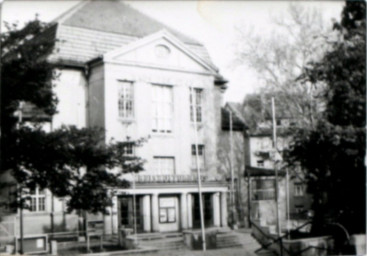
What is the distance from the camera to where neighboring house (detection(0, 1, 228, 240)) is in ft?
11.1

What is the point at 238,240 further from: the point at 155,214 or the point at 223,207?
the point at 155,214

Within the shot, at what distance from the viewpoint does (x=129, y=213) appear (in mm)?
3395

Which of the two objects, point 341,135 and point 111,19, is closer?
point 111,19

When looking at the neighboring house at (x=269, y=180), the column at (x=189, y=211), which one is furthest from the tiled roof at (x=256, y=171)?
the column at (x=189, y=211)

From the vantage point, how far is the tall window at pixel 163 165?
3561 millimetres

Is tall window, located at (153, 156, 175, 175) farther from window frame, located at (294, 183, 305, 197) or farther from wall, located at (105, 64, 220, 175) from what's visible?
window frame, located at (294, 183, 305, 197)

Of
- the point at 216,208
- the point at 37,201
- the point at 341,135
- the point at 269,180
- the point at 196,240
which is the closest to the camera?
the point at 37,201

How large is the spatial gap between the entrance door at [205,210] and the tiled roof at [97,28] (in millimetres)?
1205

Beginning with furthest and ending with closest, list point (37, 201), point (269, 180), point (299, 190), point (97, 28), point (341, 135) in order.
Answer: point (341, 135) → point (299, 190) → point (269, 180) → point (97, 28) → point (37, 201)

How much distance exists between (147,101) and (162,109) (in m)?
0.12

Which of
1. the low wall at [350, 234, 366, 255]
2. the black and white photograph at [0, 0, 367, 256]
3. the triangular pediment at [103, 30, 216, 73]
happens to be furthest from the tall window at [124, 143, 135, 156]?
the low wall at [350, 234, 366, 255]

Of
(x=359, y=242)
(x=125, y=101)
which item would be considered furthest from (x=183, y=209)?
(x=359, y=242)

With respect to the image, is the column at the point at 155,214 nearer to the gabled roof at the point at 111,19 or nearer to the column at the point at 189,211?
the column at the point at 189,211

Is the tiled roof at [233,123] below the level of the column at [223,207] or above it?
above
